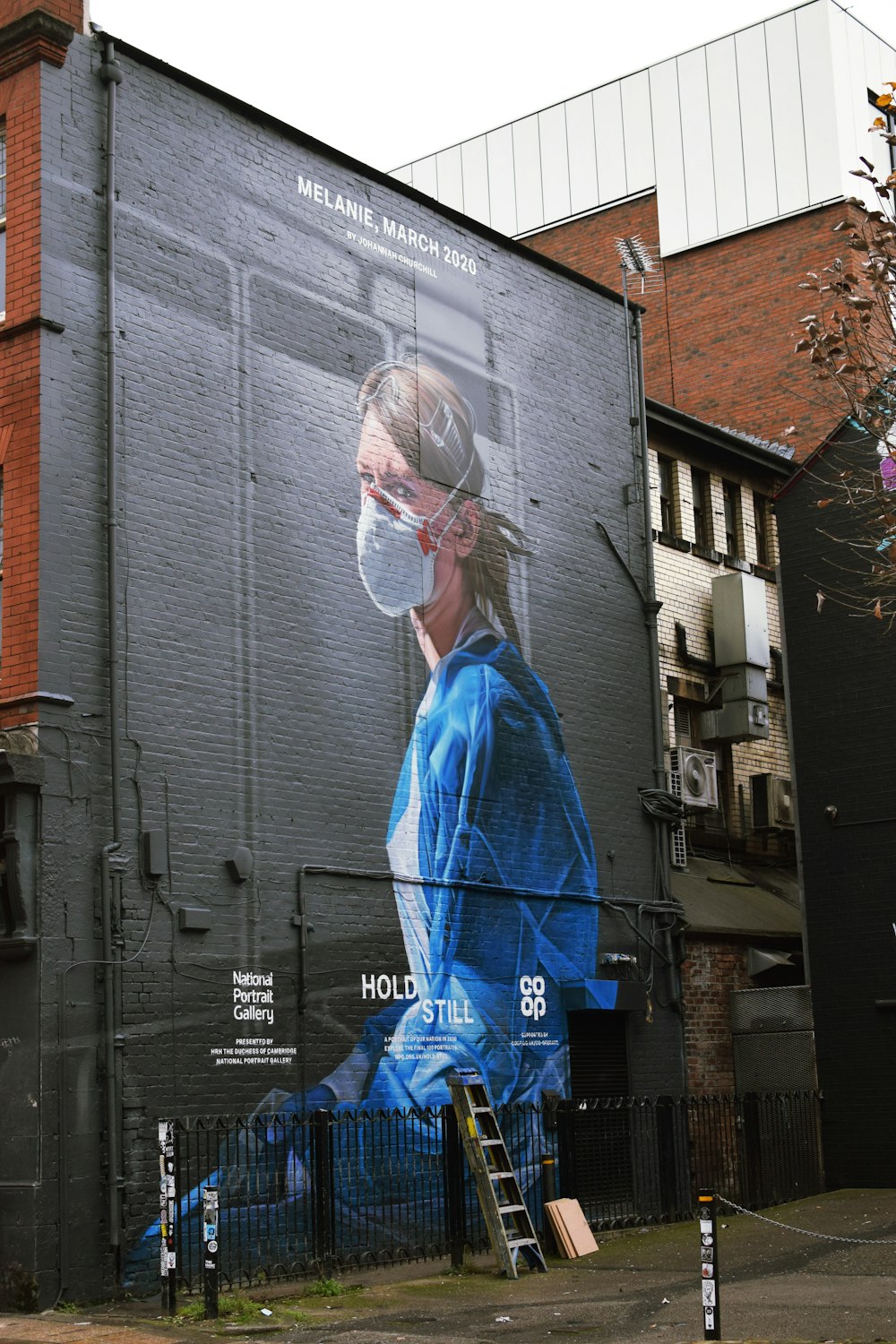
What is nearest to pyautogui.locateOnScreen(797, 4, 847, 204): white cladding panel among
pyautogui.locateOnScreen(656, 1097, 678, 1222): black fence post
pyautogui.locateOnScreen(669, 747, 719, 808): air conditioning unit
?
pyautogui.locateOnScreen(669, 747, 719, 808): air conditioning unit

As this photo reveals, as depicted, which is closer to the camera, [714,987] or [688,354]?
[714,987]

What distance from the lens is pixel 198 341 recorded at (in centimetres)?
1644

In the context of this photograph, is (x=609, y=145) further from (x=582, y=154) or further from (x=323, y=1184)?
(x=323, y=1184)

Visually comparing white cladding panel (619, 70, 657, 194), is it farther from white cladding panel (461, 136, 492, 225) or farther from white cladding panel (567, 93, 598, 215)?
white cladding panel (461, 136, 492, 225)

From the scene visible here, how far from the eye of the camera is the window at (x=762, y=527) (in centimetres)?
2656

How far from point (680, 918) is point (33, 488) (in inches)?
419

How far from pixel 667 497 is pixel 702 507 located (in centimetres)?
101

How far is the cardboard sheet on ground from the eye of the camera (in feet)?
53.8

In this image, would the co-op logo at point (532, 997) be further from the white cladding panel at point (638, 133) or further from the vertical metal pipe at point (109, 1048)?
the white cladding panel at point (638, 133)

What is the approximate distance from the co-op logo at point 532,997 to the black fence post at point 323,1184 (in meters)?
4.29

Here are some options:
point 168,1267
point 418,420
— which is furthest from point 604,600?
point 168,1267

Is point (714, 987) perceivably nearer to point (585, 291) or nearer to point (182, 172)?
point (585, 291)

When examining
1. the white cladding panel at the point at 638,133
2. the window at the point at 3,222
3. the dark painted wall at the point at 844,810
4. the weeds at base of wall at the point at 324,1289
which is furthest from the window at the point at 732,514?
the weeds at base of wall at the point at 324,1289

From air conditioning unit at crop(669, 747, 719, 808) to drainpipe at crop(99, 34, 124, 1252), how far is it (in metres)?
9.53
